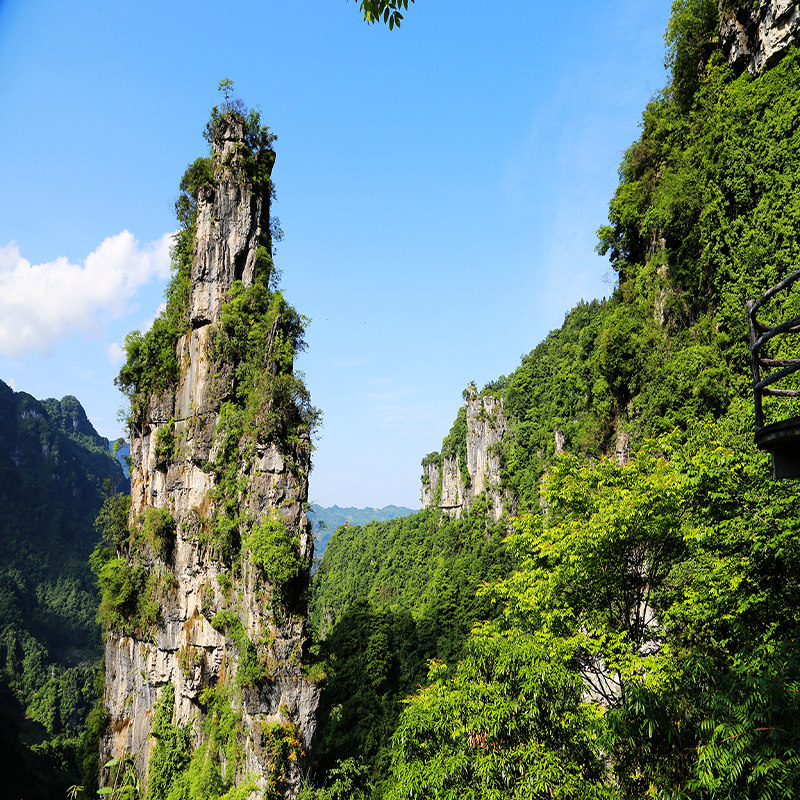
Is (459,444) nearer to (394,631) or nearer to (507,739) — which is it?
(394,631)

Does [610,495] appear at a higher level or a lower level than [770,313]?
lower

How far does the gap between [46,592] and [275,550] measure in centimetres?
10217

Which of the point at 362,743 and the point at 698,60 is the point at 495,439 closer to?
the point at 362,743

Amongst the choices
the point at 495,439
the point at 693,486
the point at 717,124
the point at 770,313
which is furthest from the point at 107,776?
the point at 495,439

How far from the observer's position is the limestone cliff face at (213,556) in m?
18.1

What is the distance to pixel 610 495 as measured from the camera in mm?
11281

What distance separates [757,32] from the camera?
15.7 meters

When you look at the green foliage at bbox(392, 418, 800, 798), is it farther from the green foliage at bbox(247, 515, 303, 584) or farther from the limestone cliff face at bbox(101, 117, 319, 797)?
the limestone cliff face at bbox(101, 117, 319, 797)

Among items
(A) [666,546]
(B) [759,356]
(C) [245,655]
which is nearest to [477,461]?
(C) [245,655]

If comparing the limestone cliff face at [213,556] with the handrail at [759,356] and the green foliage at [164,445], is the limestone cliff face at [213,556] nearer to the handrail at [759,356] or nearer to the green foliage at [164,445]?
the green foliage at [164,445]

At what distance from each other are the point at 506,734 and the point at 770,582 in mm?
4319

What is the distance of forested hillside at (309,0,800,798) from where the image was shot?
18.1ft

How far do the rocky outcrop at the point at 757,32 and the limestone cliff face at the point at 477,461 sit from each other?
5374 cm

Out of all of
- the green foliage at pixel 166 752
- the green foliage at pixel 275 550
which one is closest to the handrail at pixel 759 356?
the green foliage at pixel 275 550
